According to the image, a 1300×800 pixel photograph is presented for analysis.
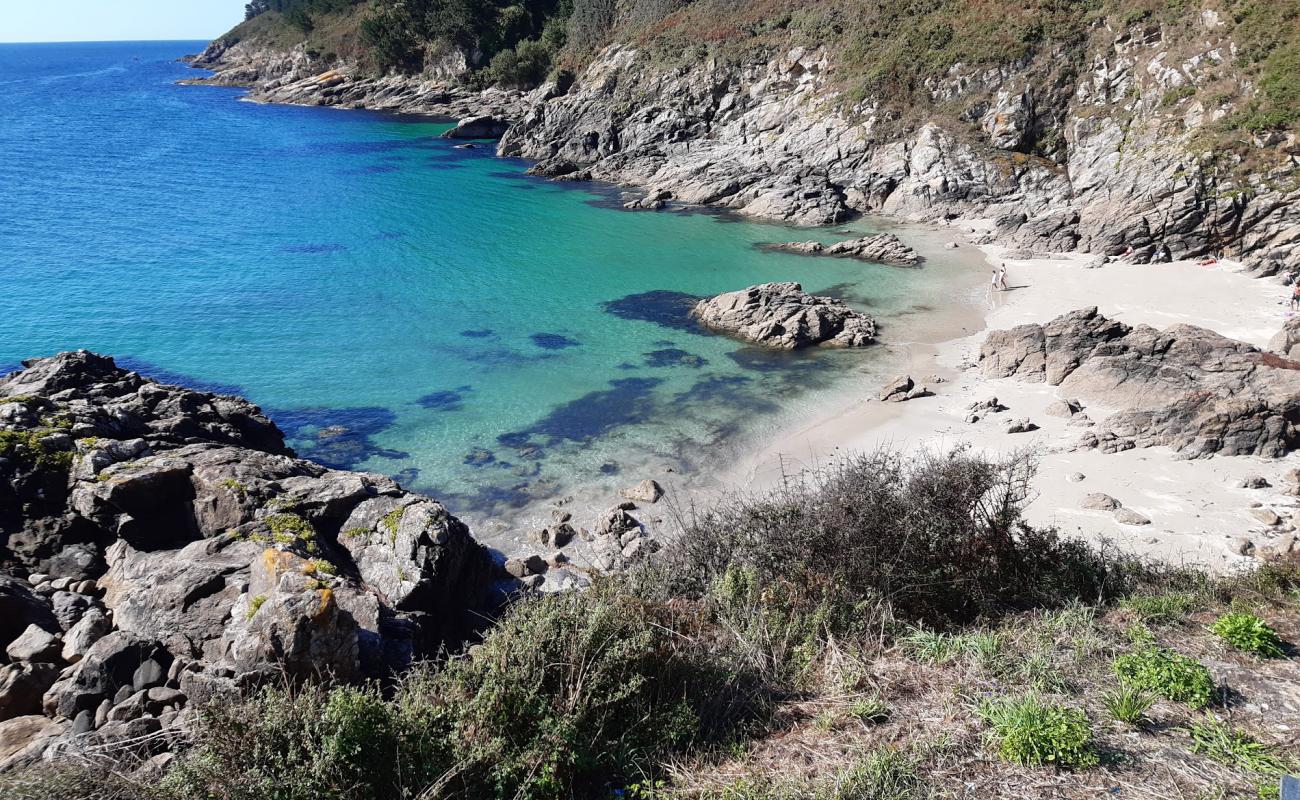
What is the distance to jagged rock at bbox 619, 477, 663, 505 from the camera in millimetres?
19359

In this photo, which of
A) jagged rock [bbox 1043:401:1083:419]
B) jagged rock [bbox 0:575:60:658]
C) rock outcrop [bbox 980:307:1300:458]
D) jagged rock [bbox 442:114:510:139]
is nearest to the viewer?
jagged rock [bbox 0:575:60:658]

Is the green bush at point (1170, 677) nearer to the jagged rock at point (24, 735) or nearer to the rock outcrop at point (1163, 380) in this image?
the jagged rock at point (24, 735)

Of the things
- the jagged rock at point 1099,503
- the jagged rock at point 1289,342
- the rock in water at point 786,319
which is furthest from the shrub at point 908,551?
the rock in water at point 786,319

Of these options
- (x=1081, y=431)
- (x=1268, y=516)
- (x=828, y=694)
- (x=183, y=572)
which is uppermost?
(x=828, y=694)

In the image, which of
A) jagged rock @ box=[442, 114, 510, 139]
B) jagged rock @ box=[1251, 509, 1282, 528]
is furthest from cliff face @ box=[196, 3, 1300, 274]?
jagged rock @ box=[1251, 509, 1282, 528]

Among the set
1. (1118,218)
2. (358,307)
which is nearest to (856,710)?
(358,307)

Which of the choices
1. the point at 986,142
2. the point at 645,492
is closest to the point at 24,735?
the point at 645,492

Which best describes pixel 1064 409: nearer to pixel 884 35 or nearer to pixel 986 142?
pixel 986 142

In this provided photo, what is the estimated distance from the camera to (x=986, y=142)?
1825 inches

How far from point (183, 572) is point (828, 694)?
917 centimetres

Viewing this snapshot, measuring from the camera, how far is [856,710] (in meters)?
7.33

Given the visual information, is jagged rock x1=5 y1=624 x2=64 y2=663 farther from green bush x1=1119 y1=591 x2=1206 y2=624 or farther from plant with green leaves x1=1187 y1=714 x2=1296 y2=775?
green bush x1=1119 y1=591 x2=1206 y2=624

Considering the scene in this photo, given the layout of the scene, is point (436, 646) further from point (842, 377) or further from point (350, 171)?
point (350, 171)

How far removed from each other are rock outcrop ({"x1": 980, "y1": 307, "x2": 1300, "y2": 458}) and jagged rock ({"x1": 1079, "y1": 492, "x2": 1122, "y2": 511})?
9.53 ft
